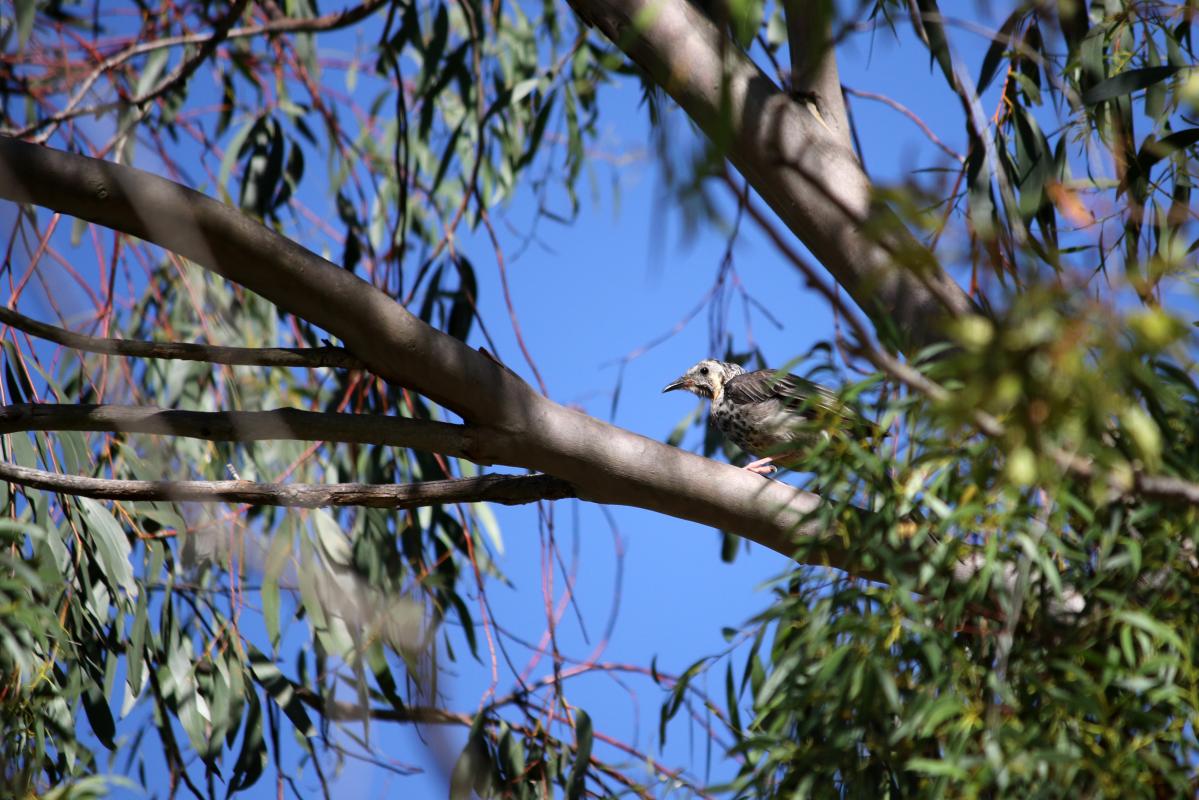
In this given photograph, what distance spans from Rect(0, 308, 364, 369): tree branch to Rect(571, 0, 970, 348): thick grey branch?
29.9 inches

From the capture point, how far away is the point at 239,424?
7.04ft

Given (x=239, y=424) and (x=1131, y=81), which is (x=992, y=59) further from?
(x=239, y=424)

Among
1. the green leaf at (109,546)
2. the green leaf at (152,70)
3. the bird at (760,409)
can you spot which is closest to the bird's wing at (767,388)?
the bird at (760,409)

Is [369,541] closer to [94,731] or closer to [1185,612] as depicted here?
[94,731]

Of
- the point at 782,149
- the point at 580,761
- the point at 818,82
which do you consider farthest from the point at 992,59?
the point at 580,761

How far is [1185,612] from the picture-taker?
62.9 inches

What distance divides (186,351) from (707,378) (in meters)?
2.51

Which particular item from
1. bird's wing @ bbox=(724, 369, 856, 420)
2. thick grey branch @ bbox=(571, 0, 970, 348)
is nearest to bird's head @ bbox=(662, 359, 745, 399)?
bird's wing @ bbox=(724, 369, 856, 420)

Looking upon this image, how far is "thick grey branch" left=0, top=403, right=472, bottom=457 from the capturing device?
7.02 ft

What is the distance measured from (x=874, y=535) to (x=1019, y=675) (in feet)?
0.88

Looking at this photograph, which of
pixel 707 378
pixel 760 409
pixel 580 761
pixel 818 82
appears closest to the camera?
pixel 818 82

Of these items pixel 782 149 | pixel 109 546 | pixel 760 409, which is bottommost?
pixel 109 546

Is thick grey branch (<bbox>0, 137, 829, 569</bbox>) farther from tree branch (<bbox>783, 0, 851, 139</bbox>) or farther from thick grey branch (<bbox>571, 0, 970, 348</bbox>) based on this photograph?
tree branch (<bbox>783, 0, 851, 139</bbox>)

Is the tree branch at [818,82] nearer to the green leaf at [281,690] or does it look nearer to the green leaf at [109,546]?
the green leaf at [109,546]
